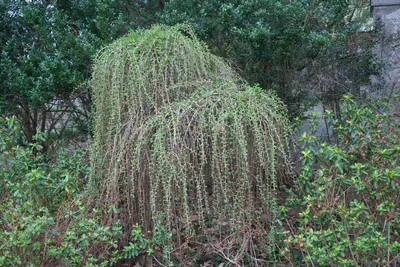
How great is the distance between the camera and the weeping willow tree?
3150 mm

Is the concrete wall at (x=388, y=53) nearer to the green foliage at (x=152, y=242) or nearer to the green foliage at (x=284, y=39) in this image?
the green foliage at (x=284, y=39)

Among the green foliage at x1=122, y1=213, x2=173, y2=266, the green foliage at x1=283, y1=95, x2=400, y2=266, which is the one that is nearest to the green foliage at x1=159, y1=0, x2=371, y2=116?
the green foliage at x1=283, y1=95, x2=400, y2=266

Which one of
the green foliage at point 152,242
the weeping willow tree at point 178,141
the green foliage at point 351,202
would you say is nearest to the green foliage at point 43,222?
the green foliage at point 152,242

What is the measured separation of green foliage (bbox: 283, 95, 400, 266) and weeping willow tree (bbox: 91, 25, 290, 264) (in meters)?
0.31

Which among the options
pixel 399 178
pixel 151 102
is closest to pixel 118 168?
pixel 151 102

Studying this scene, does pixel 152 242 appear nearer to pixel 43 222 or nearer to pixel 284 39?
pixel 43 222

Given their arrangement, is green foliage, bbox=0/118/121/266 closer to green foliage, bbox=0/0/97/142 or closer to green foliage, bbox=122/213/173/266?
green foliage, bbox=122/213/173/266

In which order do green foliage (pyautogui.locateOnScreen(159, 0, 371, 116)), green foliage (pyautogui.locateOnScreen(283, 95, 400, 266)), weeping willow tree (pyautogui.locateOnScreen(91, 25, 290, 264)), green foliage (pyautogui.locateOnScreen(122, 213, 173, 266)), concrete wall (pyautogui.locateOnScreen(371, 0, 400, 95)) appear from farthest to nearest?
concrete wall (pyautogui.locateOnScreen(371, 0, 400, 95)) → green foliage (pyautogui.locateOnScreen(159, 0, 371, 116)) → weeping willow tree (pyautogui.locateOnScreen(91, 25, 290, 264)) → green foliage (pyautogui.locateOnScreen(122, 213, 173, 266)) → green foliage (pyautogui.locateOnScreen(283, 95, 400, 266))

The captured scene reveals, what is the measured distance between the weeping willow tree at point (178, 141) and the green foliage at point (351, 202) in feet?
1.03

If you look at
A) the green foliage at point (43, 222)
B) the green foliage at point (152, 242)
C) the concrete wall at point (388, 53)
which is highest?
the concrete wall at point (388, 53)

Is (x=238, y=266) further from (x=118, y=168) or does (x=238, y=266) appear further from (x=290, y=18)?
(x=290, y=18)

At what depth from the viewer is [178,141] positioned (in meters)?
3.14

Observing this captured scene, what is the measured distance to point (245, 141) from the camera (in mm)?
3199

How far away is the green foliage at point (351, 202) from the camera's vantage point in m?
2.79
